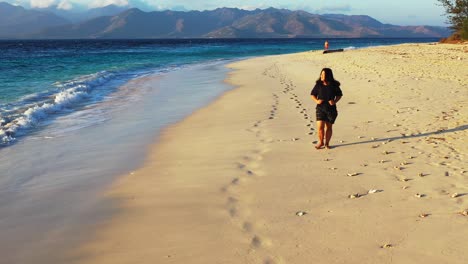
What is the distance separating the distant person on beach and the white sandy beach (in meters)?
0.37

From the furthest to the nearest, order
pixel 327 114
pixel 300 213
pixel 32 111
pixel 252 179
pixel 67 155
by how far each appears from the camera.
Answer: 1. pixel 32 111
2. pixel 67 155
3. pixel 327 114
4. pixel 252 179
5. pixel 300 213

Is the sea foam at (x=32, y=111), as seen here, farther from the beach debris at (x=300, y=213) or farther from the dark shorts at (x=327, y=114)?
the beach debris at (x=300, y=213)

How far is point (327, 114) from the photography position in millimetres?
7914

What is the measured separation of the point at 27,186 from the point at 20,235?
1839mm

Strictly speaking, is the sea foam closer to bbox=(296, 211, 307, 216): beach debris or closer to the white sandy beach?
the white sandy beach

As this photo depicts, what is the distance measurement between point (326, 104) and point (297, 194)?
113 inches

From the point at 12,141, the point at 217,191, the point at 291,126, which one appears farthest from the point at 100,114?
the point at 217,191

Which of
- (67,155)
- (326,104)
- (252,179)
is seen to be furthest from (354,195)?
(67,155)

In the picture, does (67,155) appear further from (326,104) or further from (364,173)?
(364,173)

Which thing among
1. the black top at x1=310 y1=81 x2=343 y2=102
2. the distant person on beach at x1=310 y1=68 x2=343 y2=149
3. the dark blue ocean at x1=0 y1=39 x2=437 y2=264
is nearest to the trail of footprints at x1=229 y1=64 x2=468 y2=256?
the distant person on beach at x1=310 y1=68 x2=343 y2=149

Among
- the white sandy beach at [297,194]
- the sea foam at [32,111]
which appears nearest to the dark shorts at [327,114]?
the white sandy beach at [297,194]

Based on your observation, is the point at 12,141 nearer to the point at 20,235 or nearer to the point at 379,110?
the point at 20,235

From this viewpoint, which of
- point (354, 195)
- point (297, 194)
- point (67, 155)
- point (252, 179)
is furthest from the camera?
point (67, 155)

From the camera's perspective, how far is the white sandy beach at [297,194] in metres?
4.16
